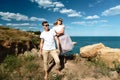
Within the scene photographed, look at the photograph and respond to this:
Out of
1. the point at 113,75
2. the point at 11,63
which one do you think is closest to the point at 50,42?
the point at 11,63

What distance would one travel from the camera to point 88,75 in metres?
12.7

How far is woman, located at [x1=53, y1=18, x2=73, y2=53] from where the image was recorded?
12.3 meters

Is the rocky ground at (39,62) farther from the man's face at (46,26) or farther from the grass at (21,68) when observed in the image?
the man's face at (46,26)

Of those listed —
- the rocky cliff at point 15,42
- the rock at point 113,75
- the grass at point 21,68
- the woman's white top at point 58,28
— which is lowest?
the rock at point 113,75

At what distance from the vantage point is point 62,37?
41.7ft

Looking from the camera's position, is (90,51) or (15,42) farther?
(90,51)

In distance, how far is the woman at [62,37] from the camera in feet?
40.5

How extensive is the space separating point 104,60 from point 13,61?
665cm

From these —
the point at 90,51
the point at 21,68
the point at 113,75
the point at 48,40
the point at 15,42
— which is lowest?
the point at 113,75

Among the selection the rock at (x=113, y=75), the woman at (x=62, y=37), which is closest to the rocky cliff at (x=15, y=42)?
the woman at (x=62, y=37)

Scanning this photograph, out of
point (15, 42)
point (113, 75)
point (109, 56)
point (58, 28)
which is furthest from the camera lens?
point (109, 56)

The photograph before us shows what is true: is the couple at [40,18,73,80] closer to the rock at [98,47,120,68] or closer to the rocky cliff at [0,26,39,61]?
the rocky cliff at [0,26,39,61]

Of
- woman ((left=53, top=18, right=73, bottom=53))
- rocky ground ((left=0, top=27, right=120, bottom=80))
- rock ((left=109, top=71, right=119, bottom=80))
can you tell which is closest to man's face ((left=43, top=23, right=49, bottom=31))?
woman ((left=53, top=18, right=73, bottom=53))

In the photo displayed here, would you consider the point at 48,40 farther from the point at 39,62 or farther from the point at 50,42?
the point at 39,62
